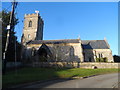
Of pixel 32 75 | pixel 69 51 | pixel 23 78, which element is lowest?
pixel 32 75

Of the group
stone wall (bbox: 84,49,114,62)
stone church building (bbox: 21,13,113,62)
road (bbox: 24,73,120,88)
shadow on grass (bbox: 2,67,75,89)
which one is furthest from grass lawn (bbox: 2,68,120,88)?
stone wall (bbox: 84,49,114,62)

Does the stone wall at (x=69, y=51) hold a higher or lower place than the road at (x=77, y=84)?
higher

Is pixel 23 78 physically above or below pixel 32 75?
above

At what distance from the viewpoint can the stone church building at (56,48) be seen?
34.7 m

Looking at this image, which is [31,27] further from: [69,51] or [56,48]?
[69,51]

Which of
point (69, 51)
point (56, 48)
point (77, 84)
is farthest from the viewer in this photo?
point (69, 51)

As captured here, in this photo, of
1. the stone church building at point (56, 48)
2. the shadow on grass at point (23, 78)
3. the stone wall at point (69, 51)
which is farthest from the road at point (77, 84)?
the stone wall at point (69, 51)

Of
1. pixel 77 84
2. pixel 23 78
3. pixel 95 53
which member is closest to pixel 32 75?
pixel 23 78

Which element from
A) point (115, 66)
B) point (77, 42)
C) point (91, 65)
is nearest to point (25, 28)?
point (77, 42)

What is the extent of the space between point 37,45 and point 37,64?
12759 mm

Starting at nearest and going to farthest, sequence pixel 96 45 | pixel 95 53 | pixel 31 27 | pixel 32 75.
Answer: pixel 32 75, pixel 95 53, pixel 96 45, pixel 31 27

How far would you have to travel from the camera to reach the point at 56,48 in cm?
3456

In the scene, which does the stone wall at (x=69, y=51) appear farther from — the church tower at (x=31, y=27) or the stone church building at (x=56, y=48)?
the church tower at (x=31, y=27)

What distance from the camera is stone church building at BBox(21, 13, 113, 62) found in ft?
114
